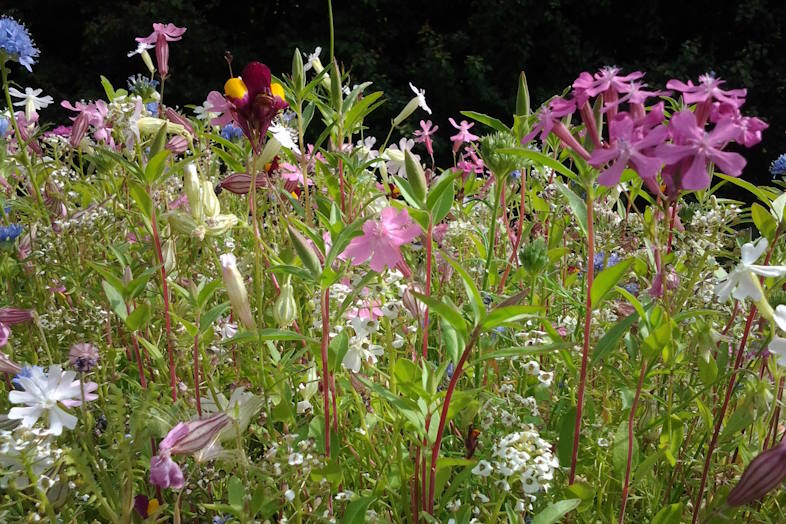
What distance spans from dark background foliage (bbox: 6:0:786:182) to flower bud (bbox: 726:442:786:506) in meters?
3.94

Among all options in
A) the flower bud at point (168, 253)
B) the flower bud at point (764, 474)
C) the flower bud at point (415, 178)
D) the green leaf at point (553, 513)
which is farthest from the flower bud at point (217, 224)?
the flower bud at point (764, 474)

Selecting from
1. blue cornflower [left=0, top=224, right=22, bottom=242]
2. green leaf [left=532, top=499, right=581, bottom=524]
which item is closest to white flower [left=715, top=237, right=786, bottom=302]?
green leaf [left=532, top=499, right=581, bottom=524]

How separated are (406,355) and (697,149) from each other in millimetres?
500

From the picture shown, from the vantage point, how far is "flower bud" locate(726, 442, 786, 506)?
586 mm

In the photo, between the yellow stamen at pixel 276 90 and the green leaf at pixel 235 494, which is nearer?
the green leaf at pixel 235 494

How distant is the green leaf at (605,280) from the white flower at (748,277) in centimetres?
8

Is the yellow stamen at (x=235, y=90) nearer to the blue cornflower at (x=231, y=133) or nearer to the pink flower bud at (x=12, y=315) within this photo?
the pink flower bud at (x=12, y=315)

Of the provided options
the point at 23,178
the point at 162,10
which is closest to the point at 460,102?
the point at 162,10

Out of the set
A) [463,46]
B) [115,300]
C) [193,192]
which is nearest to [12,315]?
[115,300]

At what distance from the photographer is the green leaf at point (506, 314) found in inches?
22.3

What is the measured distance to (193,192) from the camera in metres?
0.79

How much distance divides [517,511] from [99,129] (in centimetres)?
93

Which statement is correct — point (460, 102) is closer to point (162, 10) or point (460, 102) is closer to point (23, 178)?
point (162, 10)

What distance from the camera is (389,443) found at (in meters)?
0.77
